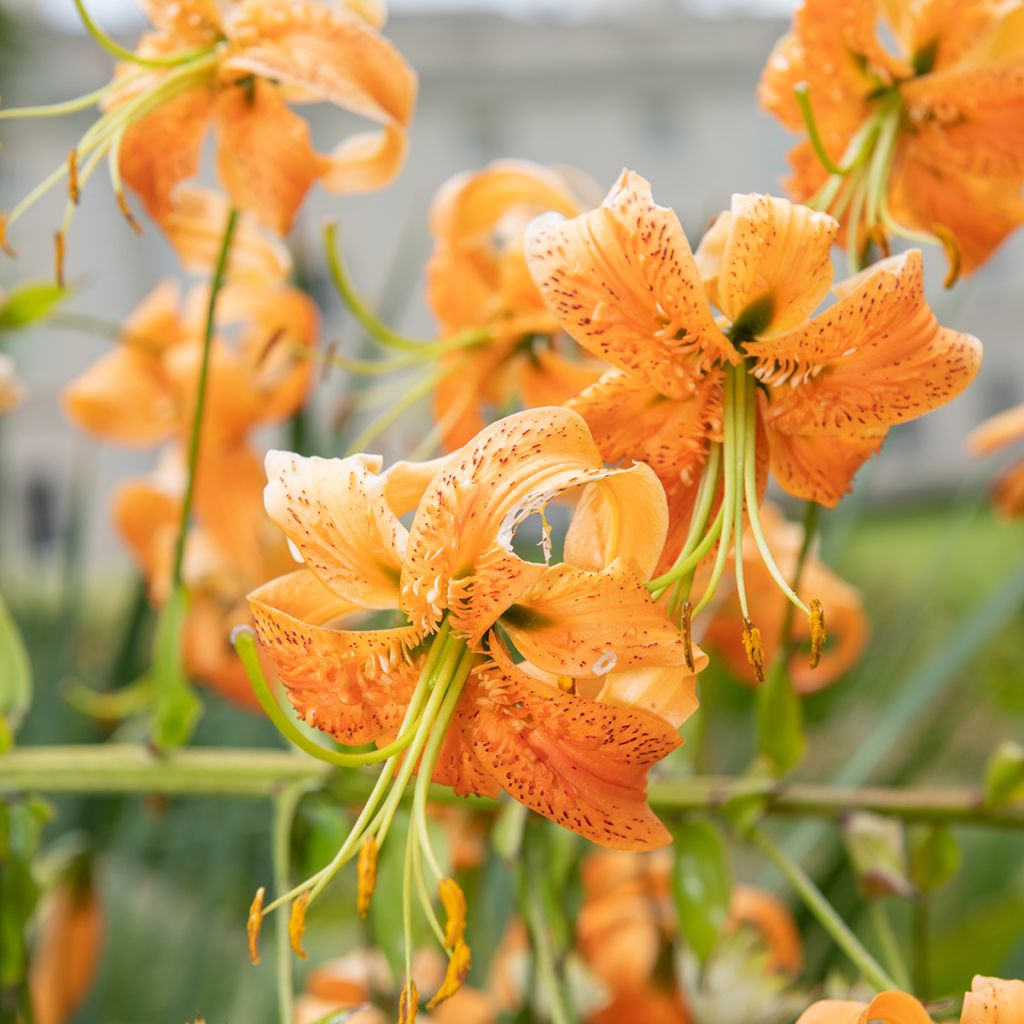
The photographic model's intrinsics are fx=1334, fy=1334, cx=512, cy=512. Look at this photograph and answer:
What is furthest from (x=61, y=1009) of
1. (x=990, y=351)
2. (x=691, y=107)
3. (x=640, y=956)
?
(x=691, y=107)

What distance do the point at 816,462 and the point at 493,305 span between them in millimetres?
150

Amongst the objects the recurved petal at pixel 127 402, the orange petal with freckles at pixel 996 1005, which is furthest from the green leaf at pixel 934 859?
the recurved petal at pixel 127 402

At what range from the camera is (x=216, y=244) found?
0.44 metres

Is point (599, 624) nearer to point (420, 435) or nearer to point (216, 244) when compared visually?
point (216, 244)

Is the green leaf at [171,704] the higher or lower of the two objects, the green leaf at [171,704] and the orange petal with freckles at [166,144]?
the lower

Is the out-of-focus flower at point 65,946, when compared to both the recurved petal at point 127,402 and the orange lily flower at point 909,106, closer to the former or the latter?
the recurved petal at point 127,402

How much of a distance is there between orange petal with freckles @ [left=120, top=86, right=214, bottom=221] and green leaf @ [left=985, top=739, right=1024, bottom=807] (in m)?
0.27

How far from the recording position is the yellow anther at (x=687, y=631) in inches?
9.0

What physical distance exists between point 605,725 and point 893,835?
0.53 ft

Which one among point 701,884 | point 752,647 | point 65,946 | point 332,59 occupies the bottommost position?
point 65,946

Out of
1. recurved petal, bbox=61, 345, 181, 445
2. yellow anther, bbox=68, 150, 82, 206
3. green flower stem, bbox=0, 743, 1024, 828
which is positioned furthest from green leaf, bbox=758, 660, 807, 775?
recurved petal, bbox=61, 345, 181, 445

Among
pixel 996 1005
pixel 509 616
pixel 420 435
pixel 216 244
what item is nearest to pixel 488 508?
pixel 509 616

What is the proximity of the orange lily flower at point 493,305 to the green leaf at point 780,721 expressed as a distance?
0.32 ft

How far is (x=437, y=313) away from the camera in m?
0.41
